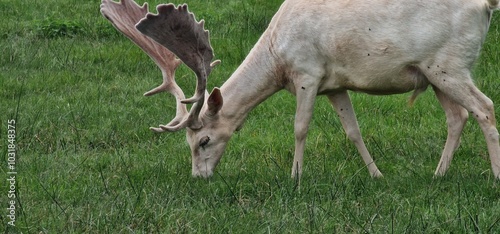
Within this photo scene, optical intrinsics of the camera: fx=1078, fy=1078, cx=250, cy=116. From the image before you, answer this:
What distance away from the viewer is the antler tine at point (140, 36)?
27.9 feet

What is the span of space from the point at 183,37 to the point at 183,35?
21mm

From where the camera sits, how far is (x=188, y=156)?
905cm

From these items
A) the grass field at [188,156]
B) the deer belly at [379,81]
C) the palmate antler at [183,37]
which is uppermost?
the palmate antler at [183,37]

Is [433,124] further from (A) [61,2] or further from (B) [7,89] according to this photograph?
(A) [61,2]

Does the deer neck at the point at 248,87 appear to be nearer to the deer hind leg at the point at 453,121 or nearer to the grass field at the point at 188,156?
the grass field at the point at 188,156

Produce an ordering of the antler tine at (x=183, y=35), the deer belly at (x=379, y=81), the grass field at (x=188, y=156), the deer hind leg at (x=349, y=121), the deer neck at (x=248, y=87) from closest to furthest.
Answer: the grass field at (x=188, y=156), the antler tine at (x=183, y=35), the deer belly at (x=379, y=81), the deer neck at (x=248, y=87), the deer hind leg at (x=349, y=121)

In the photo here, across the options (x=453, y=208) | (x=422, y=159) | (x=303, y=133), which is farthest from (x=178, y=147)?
(x=453, y=208)

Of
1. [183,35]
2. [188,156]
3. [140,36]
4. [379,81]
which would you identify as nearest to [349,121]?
[379,81]

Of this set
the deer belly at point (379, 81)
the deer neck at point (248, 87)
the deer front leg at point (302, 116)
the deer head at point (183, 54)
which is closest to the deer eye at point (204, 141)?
the deer head at point (183, 54)

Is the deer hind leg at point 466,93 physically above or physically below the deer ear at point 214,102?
above

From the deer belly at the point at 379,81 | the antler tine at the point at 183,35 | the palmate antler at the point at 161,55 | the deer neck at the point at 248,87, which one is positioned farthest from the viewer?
the deer neck at the point at 248,87

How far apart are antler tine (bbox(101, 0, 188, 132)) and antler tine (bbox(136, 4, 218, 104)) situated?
467mm

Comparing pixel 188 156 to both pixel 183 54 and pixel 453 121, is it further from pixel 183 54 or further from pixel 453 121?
pixel 453 121

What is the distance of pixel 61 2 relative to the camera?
1451 centimetres
